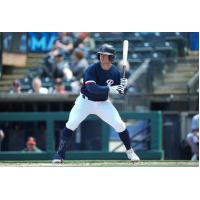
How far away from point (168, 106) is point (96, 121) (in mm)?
1954

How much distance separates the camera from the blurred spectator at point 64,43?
1695 centimetres

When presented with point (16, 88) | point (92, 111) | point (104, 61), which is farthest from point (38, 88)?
point (104, 61)

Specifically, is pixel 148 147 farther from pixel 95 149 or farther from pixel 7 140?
pixel 7 140

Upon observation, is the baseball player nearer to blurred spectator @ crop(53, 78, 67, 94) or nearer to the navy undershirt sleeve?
the navy undershirt sleeve

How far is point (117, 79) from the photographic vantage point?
9.70 m

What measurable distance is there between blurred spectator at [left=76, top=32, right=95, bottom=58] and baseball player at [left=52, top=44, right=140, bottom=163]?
6.68m

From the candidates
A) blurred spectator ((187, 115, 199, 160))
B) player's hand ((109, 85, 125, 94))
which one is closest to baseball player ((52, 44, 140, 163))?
player's hand ((109, 85, 125, 94))

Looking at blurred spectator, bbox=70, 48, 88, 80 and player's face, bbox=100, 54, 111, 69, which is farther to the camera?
blurred spectator, bbox=70, 48, 88, 80

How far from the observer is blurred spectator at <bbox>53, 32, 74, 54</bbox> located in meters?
17.0

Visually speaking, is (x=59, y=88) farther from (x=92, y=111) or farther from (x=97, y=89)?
(x=97, y=89)

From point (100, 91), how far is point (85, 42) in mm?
7792

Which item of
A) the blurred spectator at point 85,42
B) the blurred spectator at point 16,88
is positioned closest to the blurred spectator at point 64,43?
the blurred spectator at point 85,42

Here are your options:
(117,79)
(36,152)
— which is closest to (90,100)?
(117,79)

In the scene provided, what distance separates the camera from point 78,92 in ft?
48.6
